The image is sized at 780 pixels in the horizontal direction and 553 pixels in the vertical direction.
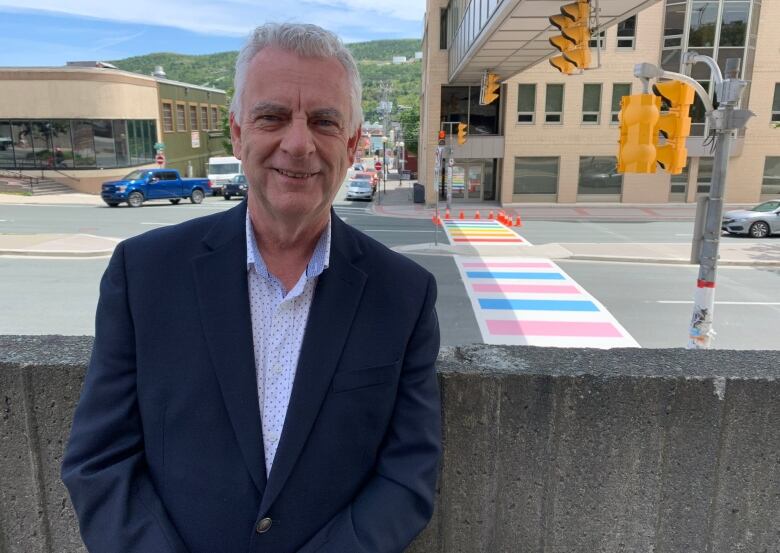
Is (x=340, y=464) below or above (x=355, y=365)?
below

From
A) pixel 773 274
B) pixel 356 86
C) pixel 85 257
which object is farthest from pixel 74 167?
pixel 356 86

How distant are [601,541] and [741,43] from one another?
3712 cm

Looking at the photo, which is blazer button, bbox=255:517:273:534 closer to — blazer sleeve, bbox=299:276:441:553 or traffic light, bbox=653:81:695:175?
blazer sleeve, bbox=299:276:441:553

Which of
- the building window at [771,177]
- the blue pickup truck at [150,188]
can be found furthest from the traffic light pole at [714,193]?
the building window at [771,177]

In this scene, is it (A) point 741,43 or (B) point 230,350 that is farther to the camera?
(A) point 741,43

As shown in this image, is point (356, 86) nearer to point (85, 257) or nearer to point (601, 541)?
point (601, 541)

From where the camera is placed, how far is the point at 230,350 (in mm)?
1593

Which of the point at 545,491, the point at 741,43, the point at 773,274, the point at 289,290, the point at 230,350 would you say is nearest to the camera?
the point at 230,350

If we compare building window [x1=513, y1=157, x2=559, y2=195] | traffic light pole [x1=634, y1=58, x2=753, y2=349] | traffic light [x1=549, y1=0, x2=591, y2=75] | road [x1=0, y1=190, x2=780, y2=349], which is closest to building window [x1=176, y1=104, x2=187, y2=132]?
road [x1=0, y1=190, x2=780, y2=349]

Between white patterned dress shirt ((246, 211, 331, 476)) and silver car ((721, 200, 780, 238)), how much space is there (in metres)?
24.1

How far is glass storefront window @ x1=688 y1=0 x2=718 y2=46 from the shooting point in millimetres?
30766

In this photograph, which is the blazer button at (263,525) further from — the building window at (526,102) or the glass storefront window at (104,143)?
the glass storefront window at (104,143)

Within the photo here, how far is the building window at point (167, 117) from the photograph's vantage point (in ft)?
153

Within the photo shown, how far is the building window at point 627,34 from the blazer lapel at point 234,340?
35.4 metres
